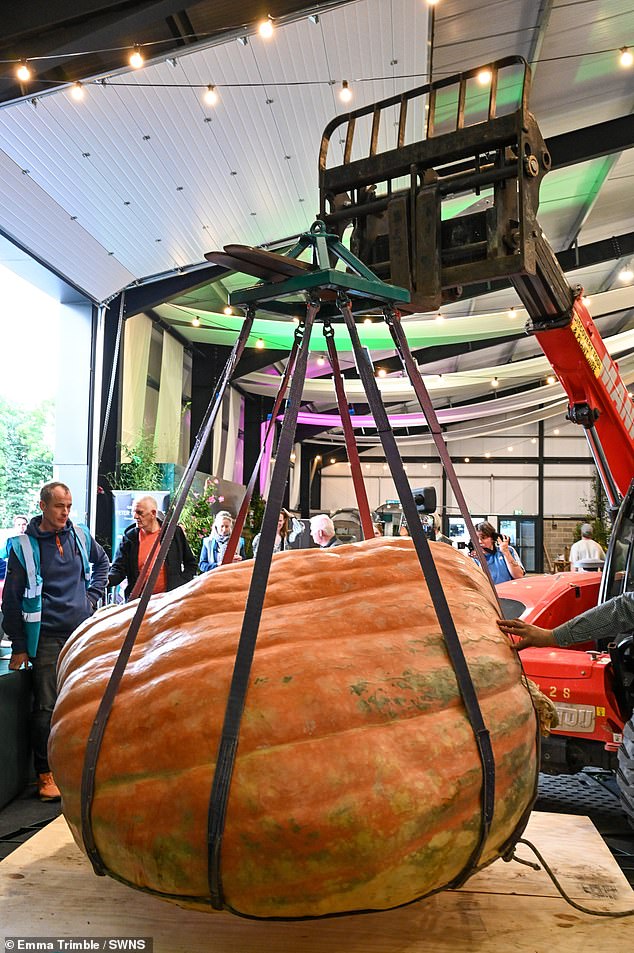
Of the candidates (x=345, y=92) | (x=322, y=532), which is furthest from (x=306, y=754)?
(x=322, y=532)

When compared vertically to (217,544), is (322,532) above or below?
above

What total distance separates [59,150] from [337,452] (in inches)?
746

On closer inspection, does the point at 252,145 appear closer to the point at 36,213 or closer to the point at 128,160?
the point at 128,160

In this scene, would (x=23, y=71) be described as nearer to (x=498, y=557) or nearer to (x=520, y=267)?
(x=520, y=267)

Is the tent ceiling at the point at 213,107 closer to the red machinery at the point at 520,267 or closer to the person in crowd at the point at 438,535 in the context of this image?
the red machinery at the point at 520,267

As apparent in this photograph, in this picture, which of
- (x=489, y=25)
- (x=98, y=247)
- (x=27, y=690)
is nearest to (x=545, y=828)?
(x=27, y=690)

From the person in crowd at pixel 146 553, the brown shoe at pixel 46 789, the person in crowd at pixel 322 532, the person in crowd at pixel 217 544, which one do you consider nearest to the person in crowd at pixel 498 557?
the person in crowd at pixel 322 532

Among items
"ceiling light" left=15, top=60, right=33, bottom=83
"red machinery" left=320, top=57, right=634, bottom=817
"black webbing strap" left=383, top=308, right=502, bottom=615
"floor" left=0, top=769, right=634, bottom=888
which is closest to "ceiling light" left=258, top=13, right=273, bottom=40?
"red machinery" left=320, top=57, right=634, bottom=817

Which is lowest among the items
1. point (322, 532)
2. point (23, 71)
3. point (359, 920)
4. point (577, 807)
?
point (577, 807)

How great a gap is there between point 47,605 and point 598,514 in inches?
729

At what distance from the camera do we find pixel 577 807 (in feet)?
15.1

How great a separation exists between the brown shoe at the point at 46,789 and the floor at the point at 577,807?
0.12 ft

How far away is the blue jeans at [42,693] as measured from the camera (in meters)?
4.62

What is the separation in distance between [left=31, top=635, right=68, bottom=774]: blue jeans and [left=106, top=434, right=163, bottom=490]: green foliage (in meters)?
5.06
